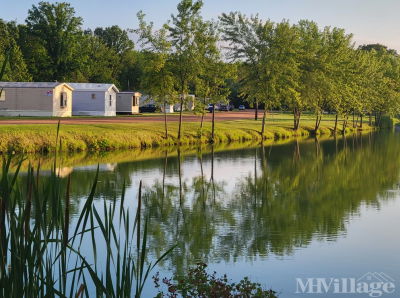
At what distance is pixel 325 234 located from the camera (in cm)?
1736

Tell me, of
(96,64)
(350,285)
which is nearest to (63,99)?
(96,64)

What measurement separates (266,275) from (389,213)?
9175mm

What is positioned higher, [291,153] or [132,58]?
[132,58]

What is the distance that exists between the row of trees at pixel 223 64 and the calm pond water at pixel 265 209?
8.80 metres

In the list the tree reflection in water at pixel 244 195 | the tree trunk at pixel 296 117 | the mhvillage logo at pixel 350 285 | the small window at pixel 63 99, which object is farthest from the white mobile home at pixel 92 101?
the mhvillage logo at pixel 350 285

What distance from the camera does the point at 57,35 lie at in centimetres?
9075

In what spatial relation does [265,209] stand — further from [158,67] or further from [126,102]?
[126,102]

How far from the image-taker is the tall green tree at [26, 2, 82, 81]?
90.7 m

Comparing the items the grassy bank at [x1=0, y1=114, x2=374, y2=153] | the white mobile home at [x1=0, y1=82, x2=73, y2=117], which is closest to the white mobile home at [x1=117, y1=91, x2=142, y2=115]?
the white mobile home at [x1=0, y1=82, x2=73, y2=117]

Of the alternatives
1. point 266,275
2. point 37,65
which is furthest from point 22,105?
point 266,275

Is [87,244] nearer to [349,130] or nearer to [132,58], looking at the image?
[349,130]

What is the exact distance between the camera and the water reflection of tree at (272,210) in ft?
51.6

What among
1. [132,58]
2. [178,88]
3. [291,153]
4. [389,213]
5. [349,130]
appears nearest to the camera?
[389,213]

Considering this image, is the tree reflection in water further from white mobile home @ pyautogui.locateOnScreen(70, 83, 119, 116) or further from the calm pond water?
white mobile home @ pyautogui.locateOnScreen(70, 83, 119, 116)
